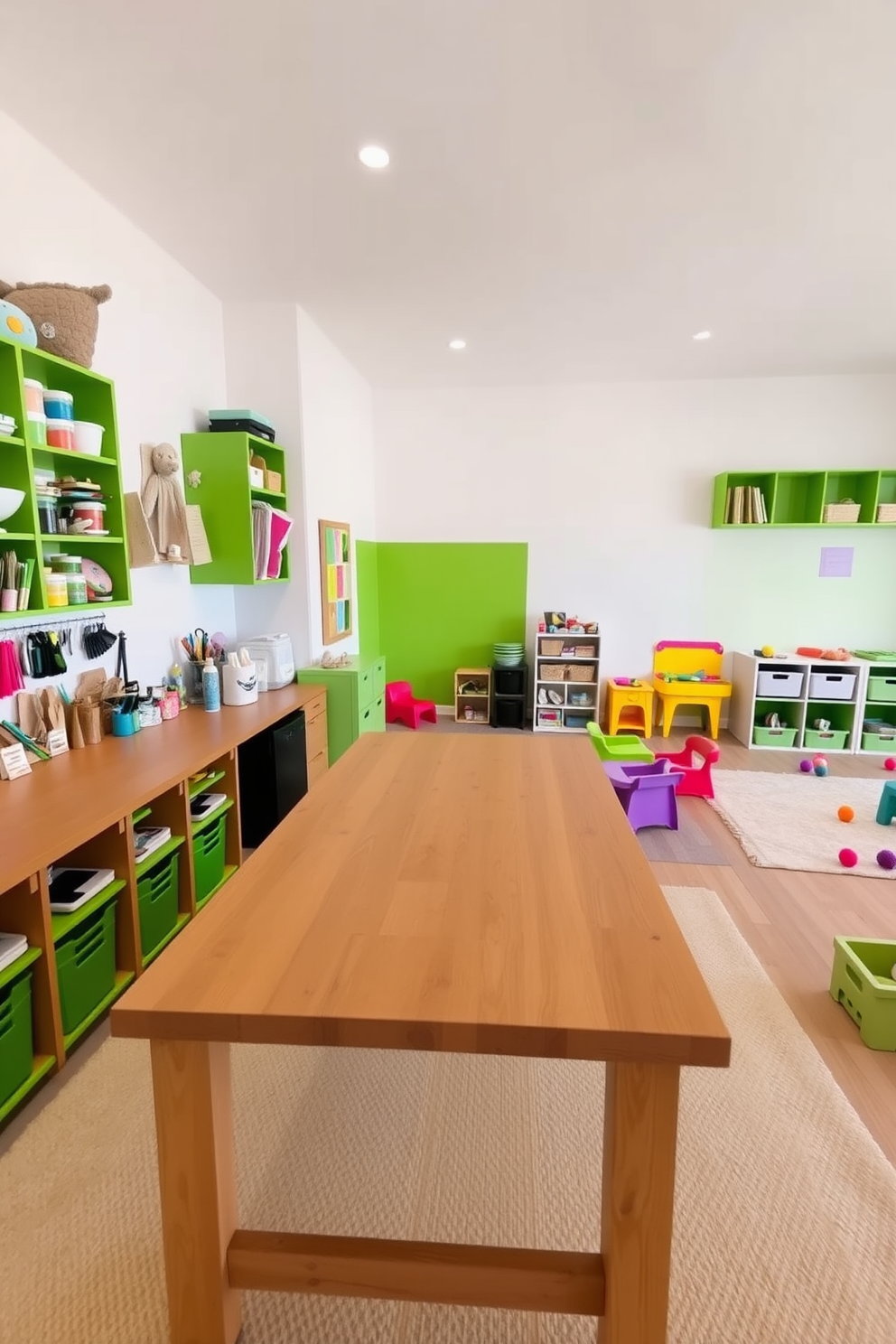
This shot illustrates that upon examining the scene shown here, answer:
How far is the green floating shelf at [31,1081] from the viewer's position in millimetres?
1562

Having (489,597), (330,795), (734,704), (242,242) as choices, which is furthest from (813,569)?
(330,795)

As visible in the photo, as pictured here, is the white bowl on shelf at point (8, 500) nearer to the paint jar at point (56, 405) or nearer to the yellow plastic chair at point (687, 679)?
the paint jar at point (56, 405)

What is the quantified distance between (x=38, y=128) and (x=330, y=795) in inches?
98.8

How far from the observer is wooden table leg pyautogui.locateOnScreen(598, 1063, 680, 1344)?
35.3 inches

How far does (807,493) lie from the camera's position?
198 inches

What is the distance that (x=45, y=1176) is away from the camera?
1.50 m

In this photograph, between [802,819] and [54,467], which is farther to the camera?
[802,819]

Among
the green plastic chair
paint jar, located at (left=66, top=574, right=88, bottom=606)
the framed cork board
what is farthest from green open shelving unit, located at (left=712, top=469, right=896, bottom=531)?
paint jar, located at (left=66, top=574, right=88, bottom=606)

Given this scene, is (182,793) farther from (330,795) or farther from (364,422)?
(364,422)

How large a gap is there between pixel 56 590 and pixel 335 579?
7.33 feet

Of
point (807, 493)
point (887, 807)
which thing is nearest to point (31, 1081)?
point (887, 807)

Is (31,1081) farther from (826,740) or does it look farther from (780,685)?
(826,740)

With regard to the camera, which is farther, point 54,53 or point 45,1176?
point 54,53

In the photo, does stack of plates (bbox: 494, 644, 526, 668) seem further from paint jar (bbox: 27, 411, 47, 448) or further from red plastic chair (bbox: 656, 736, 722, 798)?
paint jar (bbox: 27, 411, 47, 448)
